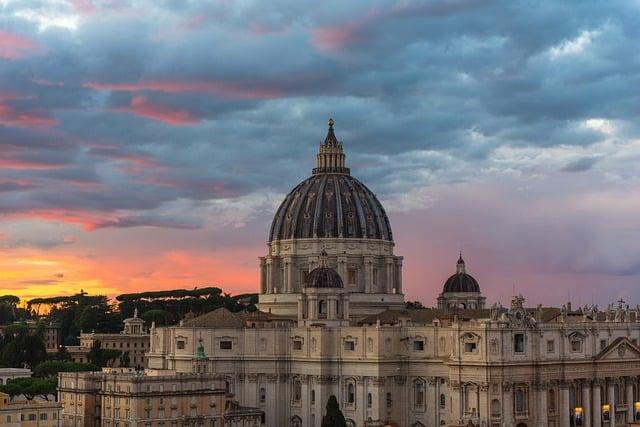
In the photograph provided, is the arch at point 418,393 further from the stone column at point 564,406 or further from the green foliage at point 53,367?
the green foliage at point 53,367

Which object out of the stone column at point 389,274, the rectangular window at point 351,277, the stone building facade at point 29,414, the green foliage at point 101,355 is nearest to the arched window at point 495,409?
the rectangular window at point 351,277

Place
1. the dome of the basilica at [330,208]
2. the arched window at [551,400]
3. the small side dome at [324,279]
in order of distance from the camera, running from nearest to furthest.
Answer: the arched window at [551,400] < the small side dome at [324,279] < the dome of the basilica at [330,208]

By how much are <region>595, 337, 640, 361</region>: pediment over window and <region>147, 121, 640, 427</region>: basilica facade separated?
0.10m

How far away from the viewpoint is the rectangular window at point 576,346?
99.9 metres

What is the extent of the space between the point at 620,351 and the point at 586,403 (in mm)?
5324

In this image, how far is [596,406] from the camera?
10025 cm

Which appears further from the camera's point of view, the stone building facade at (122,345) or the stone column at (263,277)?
the stone building facade at (122,345)

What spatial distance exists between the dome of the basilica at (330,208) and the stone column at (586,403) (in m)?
26.6

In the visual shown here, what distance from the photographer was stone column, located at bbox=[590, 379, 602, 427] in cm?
9988

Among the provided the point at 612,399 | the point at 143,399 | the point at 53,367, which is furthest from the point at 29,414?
the point at 612,399

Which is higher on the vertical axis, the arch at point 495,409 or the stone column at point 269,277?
the stone column at point 269,277

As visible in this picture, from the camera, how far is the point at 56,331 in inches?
7106

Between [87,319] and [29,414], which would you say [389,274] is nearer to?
[29,414]

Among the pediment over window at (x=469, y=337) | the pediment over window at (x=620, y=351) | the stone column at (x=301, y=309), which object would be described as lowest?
the pediment over window at (x=620, y=351)
